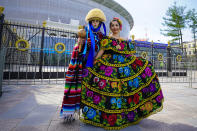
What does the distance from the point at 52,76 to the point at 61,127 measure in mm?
6676

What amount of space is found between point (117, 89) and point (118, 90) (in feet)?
0.06

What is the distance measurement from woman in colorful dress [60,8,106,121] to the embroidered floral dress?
0.33 feet

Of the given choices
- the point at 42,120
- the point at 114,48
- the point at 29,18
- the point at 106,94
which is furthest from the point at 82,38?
the point at 29,18

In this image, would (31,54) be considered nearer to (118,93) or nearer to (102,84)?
(102,84)

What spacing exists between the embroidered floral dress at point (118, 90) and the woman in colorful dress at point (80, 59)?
0.10 meters

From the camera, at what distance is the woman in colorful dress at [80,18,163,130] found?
1.45 metres

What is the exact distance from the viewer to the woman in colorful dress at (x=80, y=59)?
1.54 meters

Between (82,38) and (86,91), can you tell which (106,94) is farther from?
(82,38)

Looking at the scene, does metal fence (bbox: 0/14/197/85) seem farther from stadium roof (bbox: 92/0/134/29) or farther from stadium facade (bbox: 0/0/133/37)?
stadium roof (bbox: 92/0/134/29)

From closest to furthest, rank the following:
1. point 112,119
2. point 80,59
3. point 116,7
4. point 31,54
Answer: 1. point 112,119
2. point 80,59
3. point 31,54
4. point 116,7

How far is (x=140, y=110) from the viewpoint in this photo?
5.19ft

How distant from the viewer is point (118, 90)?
149 centimetres

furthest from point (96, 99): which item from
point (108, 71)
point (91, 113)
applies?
point (108, 71)

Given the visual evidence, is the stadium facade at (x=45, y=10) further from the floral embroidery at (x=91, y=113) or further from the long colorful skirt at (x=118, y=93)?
the floral embroidery at (x=91, y=113)
